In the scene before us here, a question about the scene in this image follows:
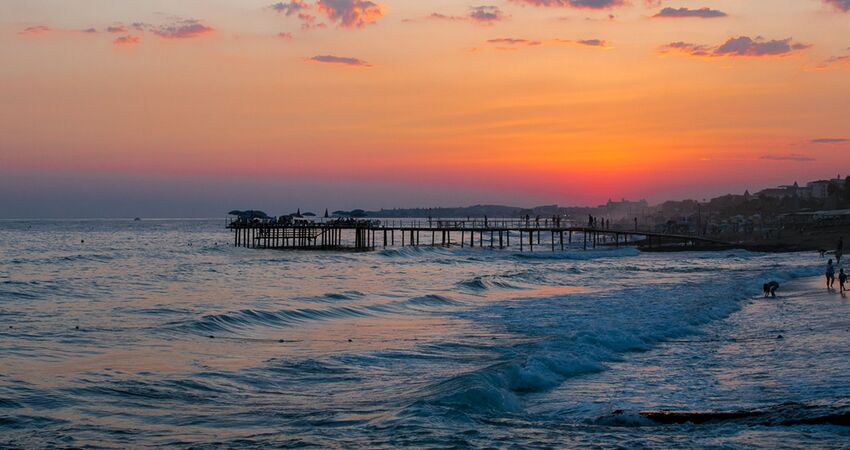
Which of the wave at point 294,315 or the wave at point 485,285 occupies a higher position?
the wave at point 294,315

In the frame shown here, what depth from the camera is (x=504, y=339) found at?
19.0 metres

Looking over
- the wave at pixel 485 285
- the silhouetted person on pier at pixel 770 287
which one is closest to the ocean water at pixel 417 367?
the silhouetted person on pier at pixel 770 287

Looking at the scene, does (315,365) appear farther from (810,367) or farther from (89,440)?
(810,367)

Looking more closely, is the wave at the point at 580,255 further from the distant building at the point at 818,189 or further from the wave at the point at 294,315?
the distant building at the point at 818,189

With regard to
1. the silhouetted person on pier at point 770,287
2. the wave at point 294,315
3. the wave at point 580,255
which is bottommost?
the wave at point 580,255

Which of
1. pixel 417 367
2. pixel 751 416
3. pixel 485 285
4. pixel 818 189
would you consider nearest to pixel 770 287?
pixel 485 285

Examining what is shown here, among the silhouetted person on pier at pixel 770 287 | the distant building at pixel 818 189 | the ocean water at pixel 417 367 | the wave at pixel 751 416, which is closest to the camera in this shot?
the wave at pixel 751 416

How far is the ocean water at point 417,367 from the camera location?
9797 millimetres

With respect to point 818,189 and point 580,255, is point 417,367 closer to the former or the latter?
point 580,255

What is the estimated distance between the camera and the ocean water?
32.1 ft

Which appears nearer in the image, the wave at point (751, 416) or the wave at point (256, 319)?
the wave at point (751, 416)

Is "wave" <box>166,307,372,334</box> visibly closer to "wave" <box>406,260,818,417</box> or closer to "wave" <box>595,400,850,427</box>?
"wave" <box>406,260,818,417</box>

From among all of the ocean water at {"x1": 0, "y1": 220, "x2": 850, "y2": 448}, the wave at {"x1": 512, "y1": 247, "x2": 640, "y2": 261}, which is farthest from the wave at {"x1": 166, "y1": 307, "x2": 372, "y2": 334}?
the wave at {"x1": 512, "y1": 247, "x2": 640, "y2": 261}

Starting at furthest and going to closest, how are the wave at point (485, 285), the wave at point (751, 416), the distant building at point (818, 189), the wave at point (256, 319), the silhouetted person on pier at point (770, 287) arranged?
the distant building at point (818, 189) → the wave at point (485, 285) → the silhouetted person on pier at point (770, 287) → the wave at point (256, 319) → the wave at point (751, 416)
